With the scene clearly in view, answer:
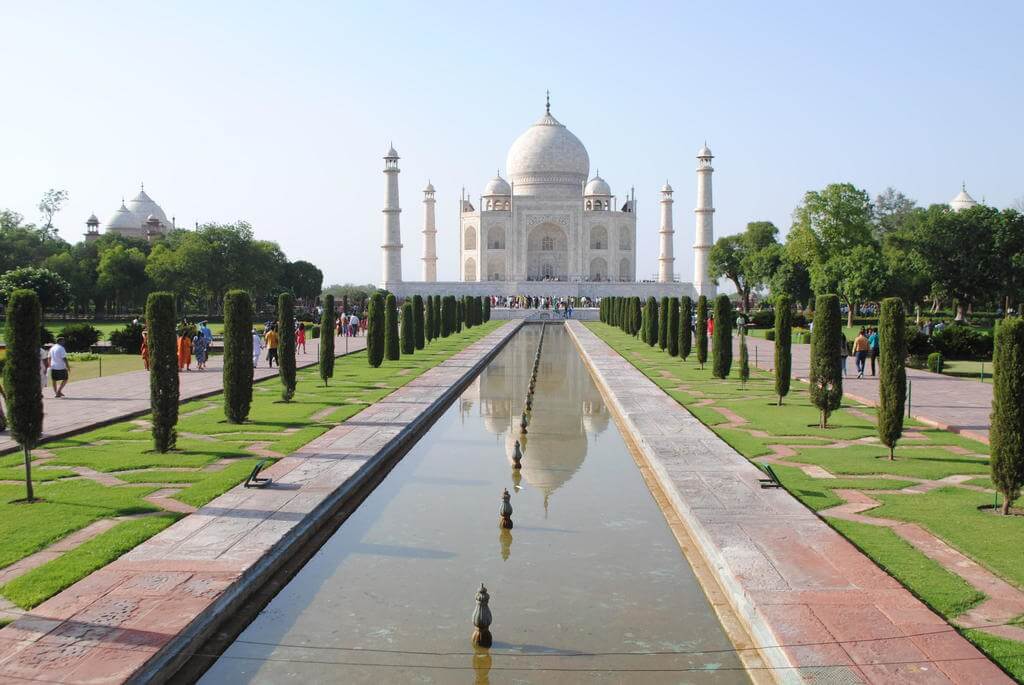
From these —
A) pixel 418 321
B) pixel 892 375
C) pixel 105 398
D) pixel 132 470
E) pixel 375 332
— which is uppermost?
pixel 418 321

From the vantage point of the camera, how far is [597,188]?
59375 mm

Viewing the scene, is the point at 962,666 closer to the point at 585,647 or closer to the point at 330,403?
the point at 585,647

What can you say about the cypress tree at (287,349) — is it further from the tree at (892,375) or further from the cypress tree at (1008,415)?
the cypress tree at (1008,415)

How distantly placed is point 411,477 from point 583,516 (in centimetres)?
201

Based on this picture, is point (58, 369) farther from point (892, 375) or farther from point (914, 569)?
point (914, 569)

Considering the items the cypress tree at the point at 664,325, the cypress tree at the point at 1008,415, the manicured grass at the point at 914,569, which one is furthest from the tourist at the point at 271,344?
the cypress tree at the point at 1008,415

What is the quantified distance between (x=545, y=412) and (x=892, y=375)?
520 centimetres

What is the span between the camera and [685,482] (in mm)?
7371

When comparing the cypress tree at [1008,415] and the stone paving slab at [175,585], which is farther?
the cypress tree at [1008,415]

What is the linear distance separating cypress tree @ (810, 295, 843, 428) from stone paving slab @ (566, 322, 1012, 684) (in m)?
2.51

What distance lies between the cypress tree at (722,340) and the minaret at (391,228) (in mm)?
35769

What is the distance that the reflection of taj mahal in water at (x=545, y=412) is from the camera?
29.1 feet

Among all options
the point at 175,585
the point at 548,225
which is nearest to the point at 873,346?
the point at 175,585

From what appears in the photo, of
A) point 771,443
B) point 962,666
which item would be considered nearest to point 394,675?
point 962,666
